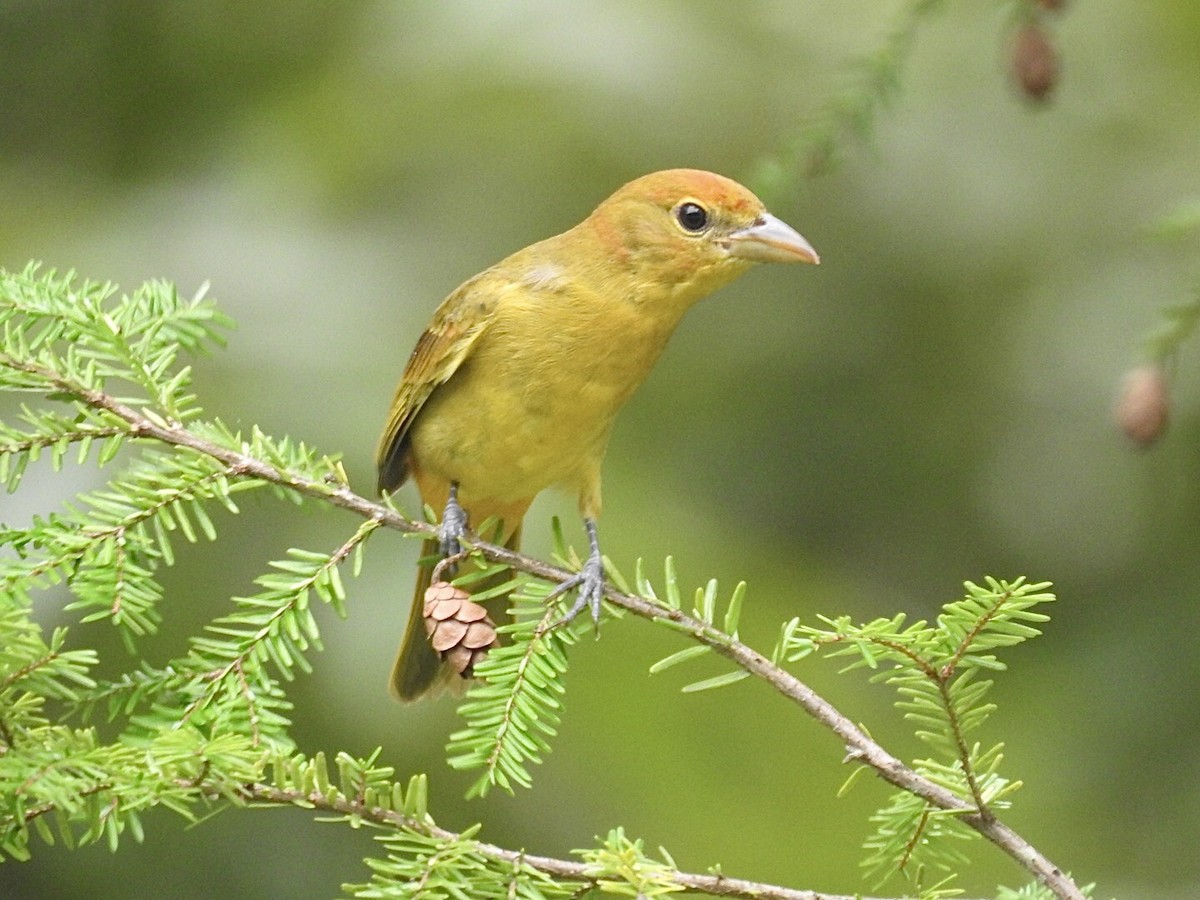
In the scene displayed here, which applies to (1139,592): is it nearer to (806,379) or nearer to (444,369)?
(806,379)

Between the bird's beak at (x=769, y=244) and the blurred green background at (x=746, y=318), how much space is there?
3.76 ft

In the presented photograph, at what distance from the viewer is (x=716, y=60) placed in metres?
5.39

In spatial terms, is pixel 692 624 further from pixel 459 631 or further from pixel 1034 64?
pixel 1034 64

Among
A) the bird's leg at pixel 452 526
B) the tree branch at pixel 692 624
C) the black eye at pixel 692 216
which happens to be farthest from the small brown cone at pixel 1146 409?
the bird's leg at pixel 452 526

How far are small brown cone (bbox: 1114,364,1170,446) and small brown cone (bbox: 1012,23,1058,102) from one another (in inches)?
22.6

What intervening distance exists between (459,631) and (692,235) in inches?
44.1

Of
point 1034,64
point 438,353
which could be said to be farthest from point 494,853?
point 1034,64

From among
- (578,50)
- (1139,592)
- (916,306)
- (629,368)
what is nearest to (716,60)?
(578,50)

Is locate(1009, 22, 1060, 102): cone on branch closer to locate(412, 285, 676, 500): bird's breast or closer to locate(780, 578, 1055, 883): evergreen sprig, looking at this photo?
locate(412, 285, 676, 500): bird's breast

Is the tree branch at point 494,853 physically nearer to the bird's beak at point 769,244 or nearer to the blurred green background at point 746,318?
the bird's beak at point 769,244

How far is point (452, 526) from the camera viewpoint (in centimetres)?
271

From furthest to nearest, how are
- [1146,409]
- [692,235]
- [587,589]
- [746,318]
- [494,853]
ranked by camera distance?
[746,318] < [692,235] < [1146,409] < [587,589] < [494,853]

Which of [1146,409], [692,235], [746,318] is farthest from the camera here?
[746,318]

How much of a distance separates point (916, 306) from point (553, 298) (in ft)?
7.88
